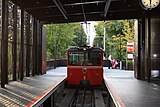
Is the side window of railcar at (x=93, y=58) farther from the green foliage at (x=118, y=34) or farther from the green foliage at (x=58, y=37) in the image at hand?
the green foliage at (x=118, y=34)

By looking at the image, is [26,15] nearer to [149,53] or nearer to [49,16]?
[49,16]

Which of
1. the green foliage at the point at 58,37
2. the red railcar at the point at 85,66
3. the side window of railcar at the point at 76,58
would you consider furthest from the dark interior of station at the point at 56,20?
the green foliage at the point at 58,37

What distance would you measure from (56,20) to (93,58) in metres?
6.41

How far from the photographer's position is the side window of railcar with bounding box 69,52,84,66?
55.3 feet

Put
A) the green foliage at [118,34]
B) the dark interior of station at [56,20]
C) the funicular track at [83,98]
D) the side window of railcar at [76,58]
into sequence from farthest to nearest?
the green foliage at [118,34] < the side window of railcar at [76,58] < the dark interior of station at [56,20] < the funicular track at [83,98]

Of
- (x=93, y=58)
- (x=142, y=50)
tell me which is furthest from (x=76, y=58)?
(x=142, y=50)

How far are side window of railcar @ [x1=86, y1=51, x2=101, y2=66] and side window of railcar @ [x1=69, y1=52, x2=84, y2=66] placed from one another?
354mm

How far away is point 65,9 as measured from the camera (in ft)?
58.6

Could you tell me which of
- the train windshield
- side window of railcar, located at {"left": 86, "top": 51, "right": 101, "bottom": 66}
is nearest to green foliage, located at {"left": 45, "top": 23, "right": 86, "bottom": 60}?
the train windshield

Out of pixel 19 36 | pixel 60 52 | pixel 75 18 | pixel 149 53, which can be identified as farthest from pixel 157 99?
pixel 60 52

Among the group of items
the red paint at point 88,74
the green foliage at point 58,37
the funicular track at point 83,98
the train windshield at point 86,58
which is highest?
the green foliage at point 58,37

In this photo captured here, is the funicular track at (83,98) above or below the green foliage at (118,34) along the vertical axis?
below

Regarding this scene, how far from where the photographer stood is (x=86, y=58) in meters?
16.8

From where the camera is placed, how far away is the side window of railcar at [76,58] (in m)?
16.8
